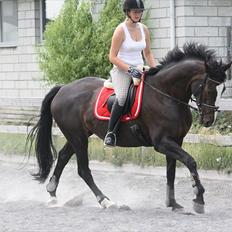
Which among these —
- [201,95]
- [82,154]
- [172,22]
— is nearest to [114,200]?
[82,154]

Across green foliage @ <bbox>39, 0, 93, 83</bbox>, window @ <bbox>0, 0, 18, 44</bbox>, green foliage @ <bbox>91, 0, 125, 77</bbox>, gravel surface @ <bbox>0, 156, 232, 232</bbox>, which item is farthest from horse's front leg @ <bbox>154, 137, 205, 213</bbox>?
window @ <bbox>0, 0, 18, 44</bbox>

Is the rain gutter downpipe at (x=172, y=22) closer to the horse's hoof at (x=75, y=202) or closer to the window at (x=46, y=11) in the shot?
the window at (x=46, y=11)

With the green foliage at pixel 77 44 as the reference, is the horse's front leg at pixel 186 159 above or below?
below

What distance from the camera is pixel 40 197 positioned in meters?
11.5

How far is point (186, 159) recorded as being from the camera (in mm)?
9281

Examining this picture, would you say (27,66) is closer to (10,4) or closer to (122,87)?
(10,4)

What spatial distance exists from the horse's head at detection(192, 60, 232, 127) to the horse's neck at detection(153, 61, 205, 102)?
17 cm

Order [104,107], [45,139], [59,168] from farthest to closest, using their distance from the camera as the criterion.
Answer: [45,139] < [59,168] < [104,107]

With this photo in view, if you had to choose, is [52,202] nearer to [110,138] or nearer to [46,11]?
[110,138]

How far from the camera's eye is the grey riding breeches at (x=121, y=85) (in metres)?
9.95

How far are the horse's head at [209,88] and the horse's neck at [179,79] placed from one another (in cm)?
17

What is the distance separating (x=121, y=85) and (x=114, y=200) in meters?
1.86

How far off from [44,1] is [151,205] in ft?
41.1

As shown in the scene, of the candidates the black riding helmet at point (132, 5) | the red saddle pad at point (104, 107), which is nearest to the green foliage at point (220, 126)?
the red saddle pad at point (104, 107)
